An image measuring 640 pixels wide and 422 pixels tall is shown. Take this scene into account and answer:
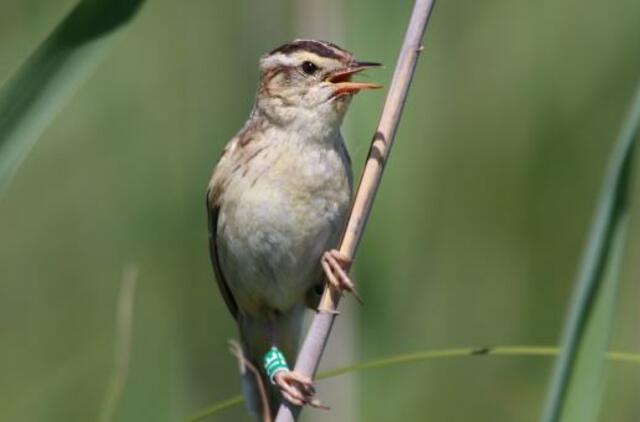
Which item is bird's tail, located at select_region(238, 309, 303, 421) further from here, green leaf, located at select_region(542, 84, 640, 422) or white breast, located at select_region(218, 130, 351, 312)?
green leaf, located at select_region(542, 84, 640, 422)

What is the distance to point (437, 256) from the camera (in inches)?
137

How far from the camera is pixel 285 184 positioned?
2492mm

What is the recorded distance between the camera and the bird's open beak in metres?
2.27

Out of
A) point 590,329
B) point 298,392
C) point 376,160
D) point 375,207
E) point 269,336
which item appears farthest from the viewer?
point 269,336

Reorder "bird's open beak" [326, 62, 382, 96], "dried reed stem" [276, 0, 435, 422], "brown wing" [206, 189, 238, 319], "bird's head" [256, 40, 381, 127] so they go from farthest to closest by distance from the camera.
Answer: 1. "brown wing" [206, 189, 238, 319]
2. "bird's head" [256, 40, 381, 127]
3. "bird's open beak" [326, 62, 382, 96]
4. "dried reed stem" [276, 0, 435, 422]

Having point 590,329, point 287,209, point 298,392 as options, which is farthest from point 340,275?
point 590,329

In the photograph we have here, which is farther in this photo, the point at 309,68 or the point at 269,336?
the point at 269,336

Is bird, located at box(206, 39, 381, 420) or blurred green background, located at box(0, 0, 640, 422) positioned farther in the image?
blurred green background, located at box(0, 0, 640, 422)

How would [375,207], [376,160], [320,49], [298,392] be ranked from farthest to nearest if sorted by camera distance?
[375,207]
[320,49]
[298,392]
[376,160]

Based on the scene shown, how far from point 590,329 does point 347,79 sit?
1.08 m

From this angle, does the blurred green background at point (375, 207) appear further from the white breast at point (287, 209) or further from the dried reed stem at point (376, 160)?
the dried reed stem at point (376, 160)

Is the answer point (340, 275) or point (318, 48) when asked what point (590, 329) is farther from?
point (318, 48)

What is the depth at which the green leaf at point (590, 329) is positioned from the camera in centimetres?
145

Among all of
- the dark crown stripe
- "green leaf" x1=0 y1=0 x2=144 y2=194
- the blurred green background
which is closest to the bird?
the dark crown stripe
